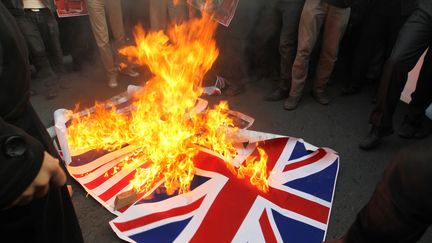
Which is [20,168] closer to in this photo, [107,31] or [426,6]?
[426,6]

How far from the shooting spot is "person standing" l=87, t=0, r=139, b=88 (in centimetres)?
468

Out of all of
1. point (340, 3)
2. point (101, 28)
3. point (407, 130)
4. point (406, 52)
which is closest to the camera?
point (406, 52)

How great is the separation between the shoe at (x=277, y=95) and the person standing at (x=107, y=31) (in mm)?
2166

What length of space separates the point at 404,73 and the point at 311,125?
125 cm

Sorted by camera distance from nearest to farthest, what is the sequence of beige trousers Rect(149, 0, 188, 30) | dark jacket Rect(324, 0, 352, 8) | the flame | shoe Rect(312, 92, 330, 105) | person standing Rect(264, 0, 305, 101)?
1. the flame
2. dark jacket Rect(324, 0, 352, 8)
3. person standing Rect(264, 0, 305, 101)
4. shoe Rect(312, 92, 330, 105)
5. beige trousers Rect(149, 0, 188, 30)

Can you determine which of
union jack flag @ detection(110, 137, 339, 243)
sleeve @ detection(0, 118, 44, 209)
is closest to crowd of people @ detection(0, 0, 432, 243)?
sleeve @ detection(0, 118, 44, 209)

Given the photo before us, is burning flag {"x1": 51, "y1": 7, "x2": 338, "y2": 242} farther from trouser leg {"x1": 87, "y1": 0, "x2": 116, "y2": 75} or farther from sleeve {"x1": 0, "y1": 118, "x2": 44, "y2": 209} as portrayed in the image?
sleeve {"x1": 0, "y1": 118, "x2": 44, "y2": 209}

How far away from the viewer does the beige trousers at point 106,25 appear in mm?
4668

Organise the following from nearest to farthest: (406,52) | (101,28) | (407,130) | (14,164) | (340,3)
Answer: (14,164) → (406,52) → (340,3) → (407,130) → (101,28)

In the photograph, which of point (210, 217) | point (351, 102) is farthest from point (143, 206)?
point (351, 102)

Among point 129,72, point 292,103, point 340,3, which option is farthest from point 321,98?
point 129,72

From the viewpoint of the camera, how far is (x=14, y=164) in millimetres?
1052

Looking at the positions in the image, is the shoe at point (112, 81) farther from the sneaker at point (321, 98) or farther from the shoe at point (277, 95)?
the sneaker at point (321, 98)

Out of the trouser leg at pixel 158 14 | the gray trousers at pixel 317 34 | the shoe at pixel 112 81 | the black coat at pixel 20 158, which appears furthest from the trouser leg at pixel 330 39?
the black coat at pixel 20 158
